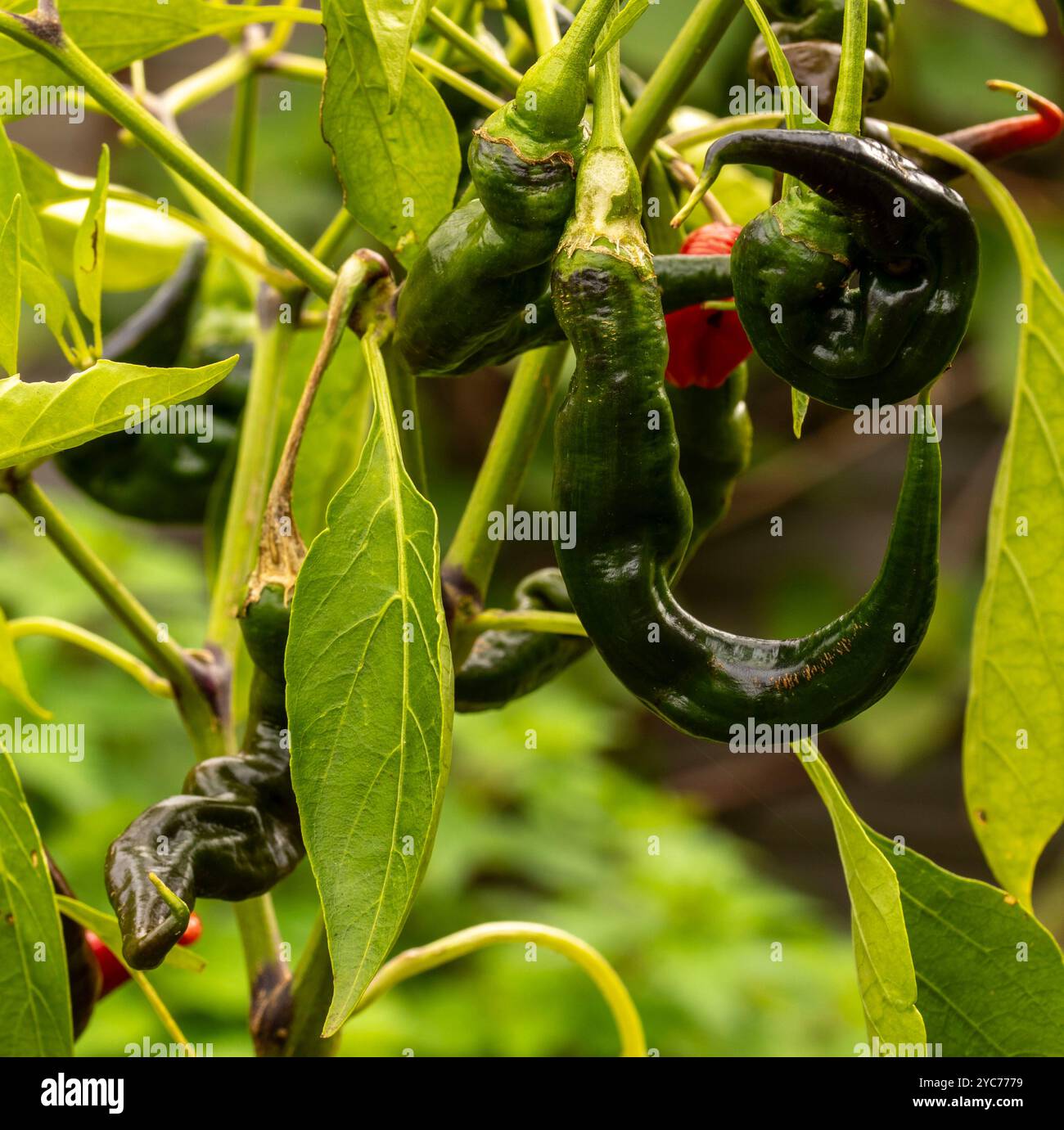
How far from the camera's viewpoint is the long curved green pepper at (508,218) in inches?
13.5

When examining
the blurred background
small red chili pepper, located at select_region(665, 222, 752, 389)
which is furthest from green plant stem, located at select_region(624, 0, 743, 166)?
the blurred background

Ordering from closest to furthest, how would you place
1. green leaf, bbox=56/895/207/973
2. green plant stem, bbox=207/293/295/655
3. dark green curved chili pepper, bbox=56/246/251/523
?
green leaf, bbox=56/895/207/973
green plant stem, bbox=207/293/295/655
dark green curved chili pepper, bbox=56/246/251/523

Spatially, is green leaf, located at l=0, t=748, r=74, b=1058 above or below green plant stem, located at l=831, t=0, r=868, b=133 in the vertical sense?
below

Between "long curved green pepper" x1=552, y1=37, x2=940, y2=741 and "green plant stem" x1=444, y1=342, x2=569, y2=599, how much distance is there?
0.35 ft

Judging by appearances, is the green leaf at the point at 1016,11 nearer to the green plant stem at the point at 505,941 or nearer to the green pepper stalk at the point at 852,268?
the green pepper stalk at the point at 852,268

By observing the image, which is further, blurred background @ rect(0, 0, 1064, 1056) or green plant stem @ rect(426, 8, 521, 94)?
blurred background @ rect(0, 0, 1064, 1056)

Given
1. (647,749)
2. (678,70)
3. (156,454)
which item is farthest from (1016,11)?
(647,749)

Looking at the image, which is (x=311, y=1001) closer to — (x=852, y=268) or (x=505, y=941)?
(x=505, y=941)

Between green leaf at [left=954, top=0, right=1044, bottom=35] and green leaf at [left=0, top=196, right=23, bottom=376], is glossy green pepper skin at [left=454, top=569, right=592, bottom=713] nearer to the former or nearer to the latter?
green leaf at [left=0, top=196, right=23, bottom=376]

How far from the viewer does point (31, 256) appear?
0.45 meters

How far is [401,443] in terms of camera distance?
44cm

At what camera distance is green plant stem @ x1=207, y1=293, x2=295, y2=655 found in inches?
21.2
